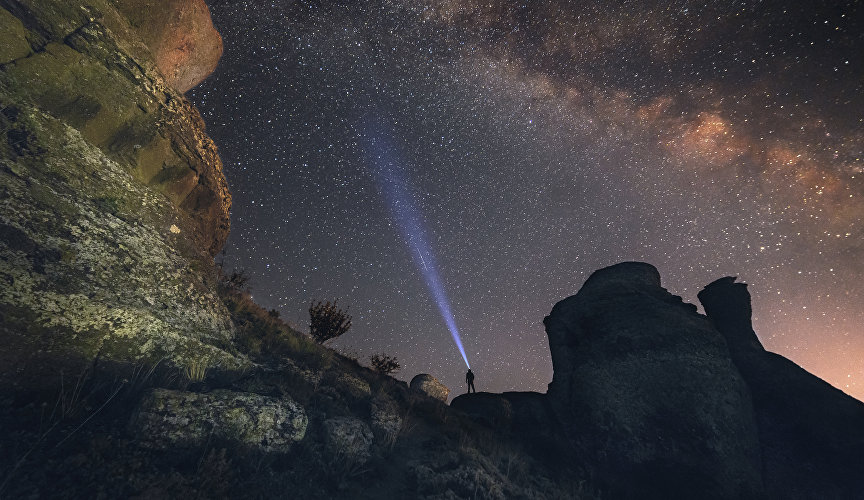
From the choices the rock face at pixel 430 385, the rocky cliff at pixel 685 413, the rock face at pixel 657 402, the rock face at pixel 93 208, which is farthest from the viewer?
the rock face at pixel 430 385

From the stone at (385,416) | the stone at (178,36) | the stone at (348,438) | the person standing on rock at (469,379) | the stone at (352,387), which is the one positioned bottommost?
the stone at (348,438)

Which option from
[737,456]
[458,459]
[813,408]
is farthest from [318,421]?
[813,408]

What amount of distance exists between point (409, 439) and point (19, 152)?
36.3ft

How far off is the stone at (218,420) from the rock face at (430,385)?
25699 millimetres

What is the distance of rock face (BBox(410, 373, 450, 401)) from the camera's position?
102 feet

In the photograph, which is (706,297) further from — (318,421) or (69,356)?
(69,356)

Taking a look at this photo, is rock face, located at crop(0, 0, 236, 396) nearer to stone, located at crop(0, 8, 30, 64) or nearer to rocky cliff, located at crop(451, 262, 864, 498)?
stone, located at crop(0, 8, 30, 64)

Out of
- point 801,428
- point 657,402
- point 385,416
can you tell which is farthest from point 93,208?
point 801,428

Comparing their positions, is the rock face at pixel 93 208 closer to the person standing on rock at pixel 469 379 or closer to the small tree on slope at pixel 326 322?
the small tree on slope at pixel 326 322

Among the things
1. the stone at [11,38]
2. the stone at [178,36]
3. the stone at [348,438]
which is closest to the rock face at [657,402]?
the stone at [348,438]

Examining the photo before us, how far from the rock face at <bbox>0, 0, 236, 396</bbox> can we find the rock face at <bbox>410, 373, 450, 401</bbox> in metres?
25.3

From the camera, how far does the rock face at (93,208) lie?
529cm

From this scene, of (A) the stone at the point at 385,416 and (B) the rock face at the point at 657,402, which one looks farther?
(B) the rock face at the point at 657,402

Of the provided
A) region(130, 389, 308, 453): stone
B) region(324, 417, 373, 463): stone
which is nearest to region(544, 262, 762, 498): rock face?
region(324, 417, 373, 463): stone
